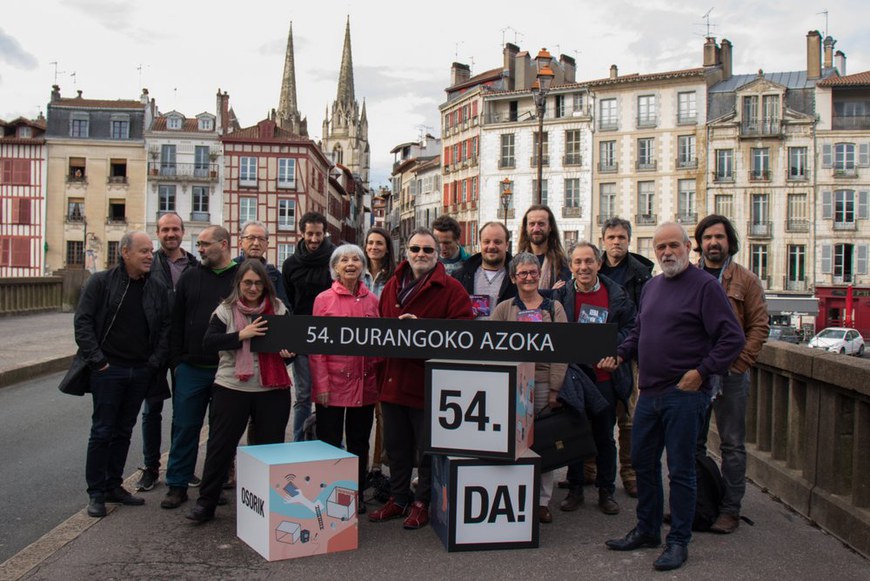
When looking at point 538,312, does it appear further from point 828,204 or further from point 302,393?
point 828,204

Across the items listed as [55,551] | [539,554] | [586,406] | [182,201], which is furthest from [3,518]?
[182,201]

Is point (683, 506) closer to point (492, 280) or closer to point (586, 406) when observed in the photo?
point (586, 406)

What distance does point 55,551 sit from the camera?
522cm

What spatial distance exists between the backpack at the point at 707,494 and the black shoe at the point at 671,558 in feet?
2.44

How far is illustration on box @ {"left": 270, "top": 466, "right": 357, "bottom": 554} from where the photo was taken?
522 cm

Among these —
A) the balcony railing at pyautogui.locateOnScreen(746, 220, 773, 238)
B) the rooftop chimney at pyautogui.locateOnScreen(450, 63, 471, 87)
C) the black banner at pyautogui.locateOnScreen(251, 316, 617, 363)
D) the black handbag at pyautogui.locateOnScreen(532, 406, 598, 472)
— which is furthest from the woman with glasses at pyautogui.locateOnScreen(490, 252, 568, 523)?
the rooftop chimney at pyautogui.locateOnScreen(450, 63, 471, 87)

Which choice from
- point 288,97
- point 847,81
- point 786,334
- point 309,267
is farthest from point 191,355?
point 288,97

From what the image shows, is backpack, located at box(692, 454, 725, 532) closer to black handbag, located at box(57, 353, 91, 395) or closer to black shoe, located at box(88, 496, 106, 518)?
black shoe, located at box(88, 496, 106, 518)

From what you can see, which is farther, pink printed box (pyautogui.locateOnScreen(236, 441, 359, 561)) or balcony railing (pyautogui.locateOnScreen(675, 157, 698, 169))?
balcony railing (pyautogui.locateOnScreen(675, 157, 698, 169))

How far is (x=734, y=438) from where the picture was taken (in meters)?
5.99

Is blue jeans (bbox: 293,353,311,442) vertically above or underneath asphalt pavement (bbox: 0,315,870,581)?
above

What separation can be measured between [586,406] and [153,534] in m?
3.13

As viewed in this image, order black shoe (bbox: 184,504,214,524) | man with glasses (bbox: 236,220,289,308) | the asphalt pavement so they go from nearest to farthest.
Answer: the asphalt pavement → black shoe (bbox: 184,504,214,524) → man with glasses (bbox: 236,220,289,308)

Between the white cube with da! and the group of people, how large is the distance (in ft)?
1.44
